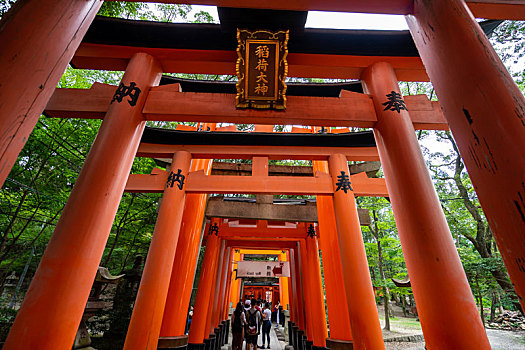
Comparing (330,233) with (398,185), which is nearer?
(398,185)

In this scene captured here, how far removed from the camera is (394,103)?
361 cm

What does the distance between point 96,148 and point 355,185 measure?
5.17m

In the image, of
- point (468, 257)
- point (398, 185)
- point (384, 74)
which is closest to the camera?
point (398, 185)

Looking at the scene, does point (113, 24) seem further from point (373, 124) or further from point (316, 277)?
point (316, 277)

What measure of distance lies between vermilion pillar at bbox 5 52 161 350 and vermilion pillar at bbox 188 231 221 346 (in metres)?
6.03

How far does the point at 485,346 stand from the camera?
7.48 ft

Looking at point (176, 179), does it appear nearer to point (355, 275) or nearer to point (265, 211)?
point (265, 211)

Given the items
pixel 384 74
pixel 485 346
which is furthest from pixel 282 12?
Result: pixel 485 346

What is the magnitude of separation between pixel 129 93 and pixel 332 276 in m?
5.98

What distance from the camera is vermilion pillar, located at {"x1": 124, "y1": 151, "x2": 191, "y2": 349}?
3.99 meters

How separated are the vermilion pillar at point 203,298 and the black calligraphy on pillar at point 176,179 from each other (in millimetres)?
4432

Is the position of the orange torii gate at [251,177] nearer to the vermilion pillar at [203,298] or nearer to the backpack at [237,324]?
the vermilion pillar at [203,298]

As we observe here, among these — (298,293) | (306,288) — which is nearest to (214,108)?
(306,288)

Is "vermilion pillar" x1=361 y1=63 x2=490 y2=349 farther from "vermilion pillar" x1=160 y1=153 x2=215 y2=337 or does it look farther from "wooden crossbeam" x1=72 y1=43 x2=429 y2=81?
"vermilion pillar" x1=160 y1=153 x2=215 y2=337
